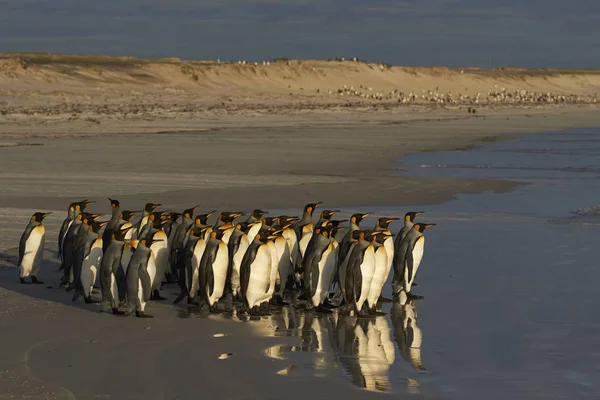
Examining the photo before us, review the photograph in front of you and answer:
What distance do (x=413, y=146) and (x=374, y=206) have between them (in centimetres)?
1400

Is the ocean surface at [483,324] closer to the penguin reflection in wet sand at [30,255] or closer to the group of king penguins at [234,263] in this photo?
the group of king penguins at [234,263]

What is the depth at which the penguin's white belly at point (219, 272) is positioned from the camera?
375 inches

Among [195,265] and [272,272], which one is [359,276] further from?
[195,265]

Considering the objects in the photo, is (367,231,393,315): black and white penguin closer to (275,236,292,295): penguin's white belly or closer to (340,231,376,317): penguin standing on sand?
(340,231,376,317): penguin standing on sand

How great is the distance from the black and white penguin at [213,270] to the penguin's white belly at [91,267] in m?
1.05

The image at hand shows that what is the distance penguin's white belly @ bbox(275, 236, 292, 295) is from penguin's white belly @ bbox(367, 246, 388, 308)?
0.99 m

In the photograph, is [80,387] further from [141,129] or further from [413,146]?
[141,129]

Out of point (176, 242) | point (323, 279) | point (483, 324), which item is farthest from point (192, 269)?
point (483, 324)

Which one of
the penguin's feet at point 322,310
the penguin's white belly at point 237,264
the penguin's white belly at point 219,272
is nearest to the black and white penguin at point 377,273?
the penguin's feet at point 322,310

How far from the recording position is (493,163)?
982 inches

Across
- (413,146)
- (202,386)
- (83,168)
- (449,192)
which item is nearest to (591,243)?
(449,192)

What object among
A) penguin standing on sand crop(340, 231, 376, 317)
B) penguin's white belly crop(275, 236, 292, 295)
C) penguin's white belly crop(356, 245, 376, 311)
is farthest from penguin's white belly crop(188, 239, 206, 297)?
penguin's white belly crop(356, 245, 376, 311)

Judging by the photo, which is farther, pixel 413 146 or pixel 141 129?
pixel 141 129

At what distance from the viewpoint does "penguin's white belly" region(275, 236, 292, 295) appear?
10.1m
